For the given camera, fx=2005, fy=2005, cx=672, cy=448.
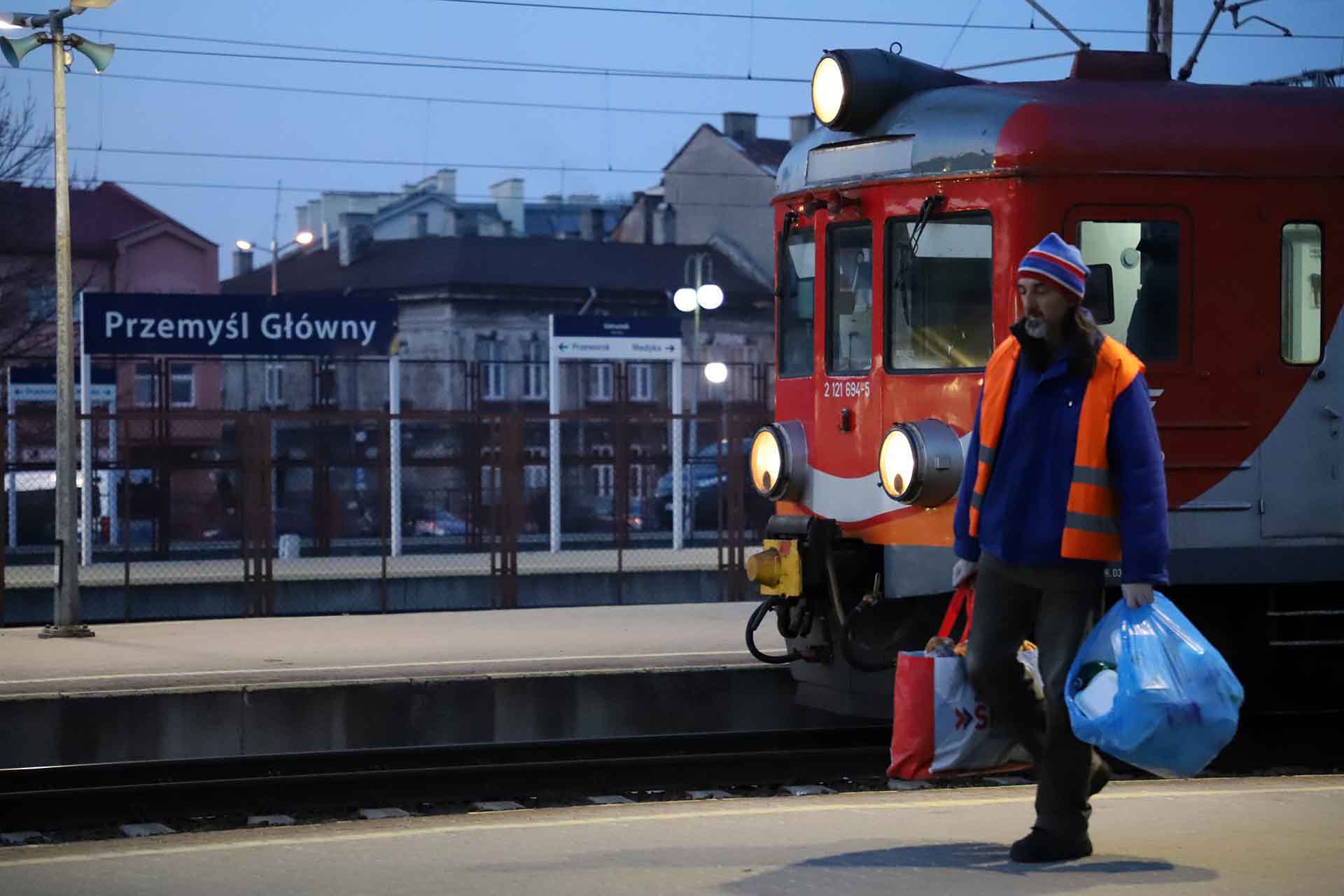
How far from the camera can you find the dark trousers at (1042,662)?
6199mm

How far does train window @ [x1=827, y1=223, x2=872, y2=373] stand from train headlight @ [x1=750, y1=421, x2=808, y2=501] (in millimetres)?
A: 425

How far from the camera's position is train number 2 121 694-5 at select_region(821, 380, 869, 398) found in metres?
10.1

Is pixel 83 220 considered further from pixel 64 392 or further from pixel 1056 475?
pixel 1056 475

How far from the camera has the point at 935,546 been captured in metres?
9.52

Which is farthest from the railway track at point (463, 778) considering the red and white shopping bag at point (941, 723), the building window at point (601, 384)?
the building window at point (601, 384)

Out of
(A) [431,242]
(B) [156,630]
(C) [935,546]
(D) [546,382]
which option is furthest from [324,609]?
(A) [431,242]

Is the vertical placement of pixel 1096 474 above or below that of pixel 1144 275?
below

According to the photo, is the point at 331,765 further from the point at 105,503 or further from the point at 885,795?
the point at 105,503

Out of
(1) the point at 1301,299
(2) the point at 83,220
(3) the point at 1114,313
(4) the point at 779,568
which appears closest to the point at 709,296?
(4) the point at 779,568

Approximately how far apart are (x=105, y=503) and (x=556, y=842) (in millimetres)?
20966

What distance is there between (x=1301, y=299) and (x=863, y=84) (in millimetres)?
2374

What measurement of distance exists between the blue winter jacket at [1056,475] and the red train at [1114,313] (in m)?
2.97

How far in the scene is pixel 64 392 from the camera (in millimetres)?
15961

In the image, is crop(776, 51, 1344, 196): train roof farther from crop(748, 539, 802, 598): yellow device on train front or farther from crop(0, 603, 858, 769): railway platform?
crop(0, 603, 858, 769): railway platform
